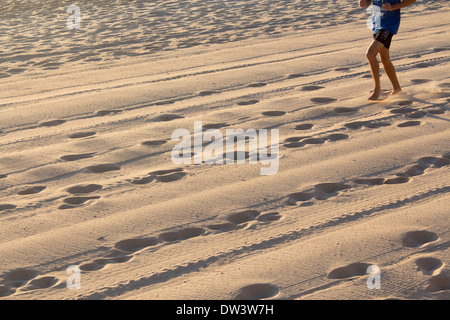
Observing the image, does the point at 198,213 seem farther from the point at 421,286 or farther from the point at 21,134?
the point at 21,134

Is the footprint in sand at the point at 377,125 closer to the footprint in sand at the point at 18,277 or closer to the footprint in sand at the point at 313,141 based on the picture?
the footprint in sand at the point at 313,141

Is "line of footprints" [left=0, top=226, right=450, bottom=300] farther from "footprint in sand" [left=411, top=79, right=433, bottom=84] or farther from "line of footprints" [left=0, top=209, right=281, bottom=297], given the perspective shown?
"footprint in sand" [left=411, top=79, right=433, bottom=84]

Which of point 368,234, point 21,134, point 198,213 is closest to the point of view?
point 368,234

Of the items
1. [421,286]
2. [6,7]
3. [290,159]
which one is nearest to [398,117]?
[290,159]

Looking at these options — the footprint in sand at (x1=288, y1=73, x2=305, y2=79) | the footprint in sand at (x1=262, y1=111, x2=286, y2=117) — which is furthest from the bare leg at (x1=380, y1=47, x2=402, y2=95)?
the footprint in sand at (x1=288, y1=73, x2=305, y2=79)

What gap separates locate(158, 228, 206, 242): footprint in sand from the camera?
3673 mm

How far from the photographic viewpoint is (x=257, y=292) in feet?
10.2

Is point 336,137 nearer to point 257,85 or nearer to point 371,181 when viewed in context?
point 371,181

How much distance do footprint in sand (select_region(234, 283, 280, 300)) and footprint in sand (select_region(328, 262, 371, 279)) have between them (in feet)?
1.00

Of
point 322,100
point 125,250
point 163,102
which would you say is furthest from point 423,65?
point 125,250

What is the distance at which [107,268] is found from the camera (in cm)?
336

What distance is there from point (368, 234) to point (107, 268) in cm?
144
